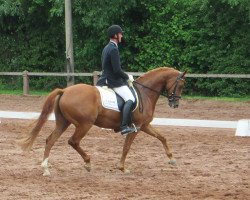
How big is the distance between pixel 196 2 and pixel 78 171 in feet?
56.0

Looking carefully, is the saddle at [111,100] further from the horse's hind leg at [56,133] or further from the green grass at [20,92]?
the green grass at [20,92]

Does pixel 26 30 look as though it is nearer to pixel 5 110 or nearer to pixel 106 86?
pixel 5 110

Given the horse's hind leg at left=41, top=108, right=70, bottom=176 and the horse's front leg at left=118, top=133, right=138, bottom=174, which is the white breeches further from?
the horse's hind leg at left=41, top=108, right=70, bottom=176

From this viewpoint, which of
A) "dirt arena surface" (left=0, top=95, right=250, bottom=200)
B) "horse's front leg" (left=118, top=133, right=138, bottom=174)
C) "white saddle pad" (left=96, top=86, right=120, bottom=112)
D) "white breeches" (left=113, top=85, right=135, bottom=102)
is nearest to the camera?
"dirt arena surface" (left=0, top=95, right=250, bottom=200)

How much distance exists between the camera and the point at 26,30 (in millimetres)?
33188

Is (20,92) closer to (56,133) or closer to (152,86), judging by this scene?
(152,86)

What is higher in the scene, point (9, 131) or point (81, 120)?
point (81, 120)

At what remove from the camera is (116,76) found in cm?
1203

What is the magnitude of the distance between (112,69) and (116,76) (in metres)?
0.14

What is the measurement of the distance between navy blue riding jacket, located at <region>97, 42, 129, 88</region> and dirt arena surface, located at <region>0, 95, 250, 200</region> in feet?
5.13

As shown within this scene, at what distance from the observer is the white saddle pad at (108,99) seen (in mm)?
11891

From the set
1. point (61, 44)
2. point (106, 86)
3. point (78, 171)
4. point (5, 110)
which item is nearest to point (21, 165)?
point (78, 171)

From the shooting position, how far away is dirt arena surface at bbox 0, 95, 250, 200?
980 cm

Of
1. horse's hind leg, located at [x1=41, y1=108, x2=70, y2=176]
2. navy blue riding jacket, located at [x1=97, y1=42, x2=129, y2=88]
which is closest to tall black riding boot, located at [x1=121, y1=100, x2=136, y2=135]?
navy blue riding jacket, located at [x1=97, y1=42, x2=129, y2=88]
